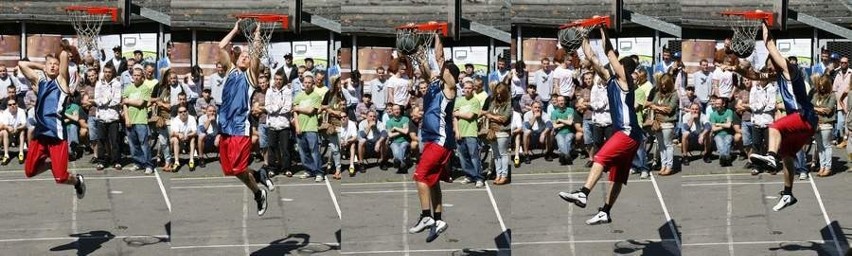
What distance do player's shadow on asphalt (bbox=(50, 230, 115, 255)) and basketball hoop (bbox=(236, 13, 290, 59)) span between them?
10.5ft

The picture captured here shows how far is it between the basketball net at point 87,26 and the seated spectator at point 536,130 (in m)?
4.98

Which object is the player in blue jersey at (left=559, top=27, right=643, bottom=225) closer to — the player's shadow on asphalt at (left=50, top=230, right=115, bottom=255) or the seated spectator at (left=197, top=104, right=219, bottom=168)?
the seated spectator at (left=197, top=104, right=219, bottom=168)

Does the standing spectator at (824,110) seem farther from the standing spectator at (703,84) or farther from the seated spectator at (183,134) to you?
the seated spectator at (183,134)

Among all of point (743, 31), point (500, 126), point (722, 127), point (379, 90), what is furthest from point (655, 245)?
point (379, 90)

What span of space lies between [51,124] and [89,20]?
176 centimetres

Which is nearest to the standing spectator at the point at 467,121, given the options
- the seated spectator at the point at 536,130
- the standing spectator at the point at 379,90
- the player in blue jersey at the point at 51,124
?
the seated spectator at the point at 536,130

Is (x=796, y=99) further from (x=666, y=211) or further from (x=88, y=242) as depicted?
(x=88, y=242)

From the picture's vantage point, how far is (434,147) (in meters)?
11.9

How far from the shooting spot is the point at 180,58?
44.6ft

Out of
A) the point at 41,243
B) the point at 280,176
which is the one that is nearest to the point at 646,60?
the point at 280,176

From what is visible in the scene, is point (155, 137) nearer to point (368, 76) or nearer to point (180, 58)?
point (180, 58)

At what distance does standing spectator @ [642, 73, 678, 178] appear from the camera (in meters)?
12.1

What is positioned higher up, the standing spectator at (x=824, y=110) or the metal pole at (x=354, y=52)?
the metal pole at (x=354, y=52)

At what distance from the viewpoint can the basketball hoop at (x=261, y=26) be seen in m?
12.4
